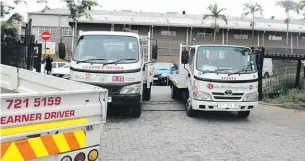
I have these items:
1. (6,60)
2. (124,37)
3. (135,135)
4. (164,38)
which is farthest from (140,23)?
(135,135)

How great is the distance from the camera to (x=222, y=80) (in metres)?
Answer: 9.80

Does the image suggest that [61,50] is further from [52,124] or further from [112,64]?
[52,124]

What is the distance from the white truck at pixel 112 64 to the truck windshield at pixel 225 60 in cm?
168

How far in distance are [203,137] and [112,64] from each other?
290 centimetres

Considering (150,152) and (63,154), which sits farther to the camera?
(150,152)

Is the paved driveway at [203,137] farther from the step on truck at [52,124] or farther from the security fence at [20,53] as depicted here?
the security fence at [20,53]

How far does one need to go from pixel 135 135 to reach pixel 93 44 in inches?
118

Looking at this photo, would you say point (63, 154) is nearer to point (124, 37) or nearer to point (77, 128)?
point (77, 128)

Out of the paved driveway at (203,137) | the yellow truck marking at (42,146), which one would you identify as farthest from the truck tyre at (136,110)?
the yellow truck marking at (42,146)

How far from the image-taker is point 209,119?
34.3 feet

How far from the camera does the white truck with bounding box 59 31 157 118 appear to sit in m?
9.37

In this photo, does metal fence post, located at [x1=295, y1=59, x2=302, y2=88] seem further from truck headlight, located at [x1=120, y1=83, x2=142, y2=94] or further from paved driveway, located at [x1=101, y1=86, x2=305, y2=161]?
truck headlight, located at [x1=120, y1=83, x2=142, y2=94]

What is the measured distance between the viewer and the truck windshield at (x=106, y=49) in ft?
32.0

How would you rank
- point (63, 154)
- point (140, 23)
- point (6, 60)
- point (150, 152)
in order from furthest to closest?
point (140, 23) < point (6, 60) < point (150, 152) < point (63, 154)
